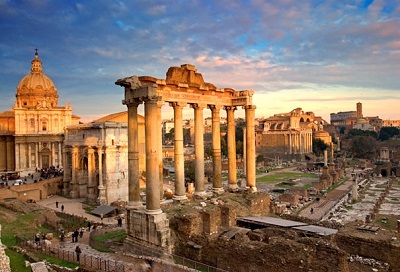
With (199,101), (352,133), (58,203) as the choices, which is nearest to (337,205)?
(199,101)

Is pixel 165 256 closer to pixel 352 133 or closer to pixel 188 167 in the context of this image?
pixel 188 167

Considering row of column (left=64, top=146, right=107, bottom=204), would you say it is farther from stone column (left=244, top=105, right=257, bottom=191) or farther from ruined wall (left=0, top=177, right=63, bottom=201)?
stone column (left=244, top=105, right=257, bottom=191)

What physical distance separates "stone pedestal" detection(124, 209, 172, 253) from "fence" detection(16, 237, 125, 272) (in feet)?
4.51

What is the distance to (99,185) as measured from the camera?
1481 inches

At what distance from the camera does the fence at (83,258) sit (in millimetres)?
13914

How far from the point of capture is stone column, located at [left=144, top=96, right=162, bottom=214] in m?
15.3

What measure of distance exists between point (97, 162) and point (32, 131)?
604 inches

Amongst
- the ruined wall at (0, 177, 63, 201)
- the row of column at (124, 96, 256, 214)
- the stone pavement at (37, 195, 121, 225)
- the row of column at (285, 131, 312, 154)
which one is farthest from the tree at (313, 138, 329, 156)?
the row of column at (124, 96, 256, 214)

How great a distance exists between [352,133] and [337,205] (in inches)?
4477

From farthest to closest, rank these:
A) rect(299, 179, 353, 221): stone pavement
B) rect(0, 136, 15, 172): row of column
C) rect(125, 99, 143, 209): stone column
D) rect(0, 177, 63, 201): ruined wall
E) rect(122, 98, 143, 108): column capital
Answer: rect(0, 136, 15, 172): row of column
rect(299, 179, 353, 221): stone pavement
rect(0, 177, 63, 201): ruined wall
rect(125, 99, 143, 209): stone column
rect(122, 98, 143, 108): column capital

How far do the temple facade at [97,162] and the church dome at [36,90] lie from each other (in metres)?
13.5

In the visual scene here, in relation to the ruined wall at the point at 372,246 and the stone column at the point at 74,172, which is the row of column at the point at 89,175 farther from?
the ruined wall at the point at 372,246

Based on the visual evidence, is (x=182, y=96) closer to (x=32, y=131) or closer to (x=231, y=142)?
(x=231, y=142)

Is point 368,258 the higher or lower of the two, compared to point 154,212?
lower
